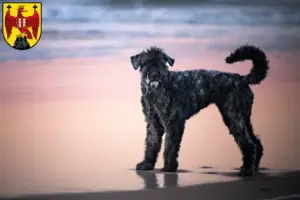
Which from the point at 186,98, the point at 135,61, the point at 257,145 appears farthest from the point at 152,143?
the point at 257,145

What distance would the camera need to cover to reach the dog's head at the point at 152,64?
411 cm

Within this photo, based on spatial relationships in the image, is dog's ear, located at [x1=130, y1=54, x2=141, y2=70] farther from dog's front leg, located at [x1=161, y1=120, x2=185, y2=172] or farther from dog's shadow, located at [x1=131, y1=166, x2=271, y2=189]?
dog's shadow, located at [x1=131, y1=166, x2=271, y2=189]

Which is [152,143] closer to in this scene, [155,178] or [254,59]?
[155,178]

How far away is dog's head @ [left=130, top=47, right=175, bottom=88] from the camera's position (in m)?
4.11

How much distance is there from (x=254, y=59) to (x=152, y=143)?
111 centimetres

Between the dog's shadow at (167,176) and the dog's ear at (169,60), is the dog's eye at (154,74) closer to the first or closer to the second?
the dog's ear at (169,60)

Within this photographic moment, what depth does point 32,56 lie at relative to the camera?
445 cm

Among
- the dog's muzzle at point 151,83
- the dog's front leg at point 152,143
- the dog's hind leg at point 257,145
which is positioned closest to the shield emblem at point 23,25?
the dog's muzzle at point 151,83

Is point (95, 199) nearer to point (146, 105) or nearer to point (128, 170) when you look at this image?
point (128, 170)

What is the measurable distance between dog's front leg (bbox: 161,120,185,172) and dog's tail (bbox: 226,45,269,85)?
682 mm

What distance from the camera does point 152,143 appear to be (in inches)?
169

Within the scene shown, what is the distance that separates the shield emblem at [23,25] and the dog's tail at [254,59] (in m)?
1.69

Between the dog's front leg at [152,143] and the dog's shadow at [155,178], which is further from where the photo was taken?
the dog's front leg at [152,143]

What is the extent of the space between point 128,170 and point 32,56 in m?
1.30
